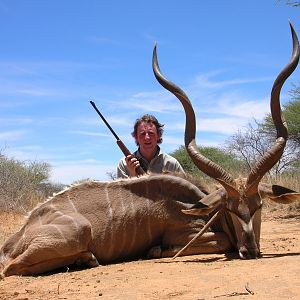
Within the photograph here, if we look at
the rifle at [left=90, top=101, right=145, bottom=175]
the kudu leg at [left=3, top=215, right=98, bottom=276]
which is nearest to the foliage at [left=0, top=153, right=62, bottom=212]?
the rifle at [left=90, top=101, right=145, bottom=175]

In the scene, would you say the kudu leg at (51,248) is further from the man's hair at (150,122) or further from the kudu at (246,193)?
the man's hair at (150,122)

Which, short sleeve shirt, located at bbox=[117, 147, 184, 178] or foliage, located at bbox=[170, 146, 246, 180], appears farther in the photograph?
foliage, located at bbox=[170, 146, 246, 180]

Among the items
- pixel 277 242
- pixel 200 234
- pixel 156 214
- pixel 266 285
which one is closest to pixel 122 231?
pixel 156 214

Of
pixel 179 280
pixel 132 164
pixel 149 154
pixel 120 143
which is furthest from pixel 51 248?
pixel 120 143

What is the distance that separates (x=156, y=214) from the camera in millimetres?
4770

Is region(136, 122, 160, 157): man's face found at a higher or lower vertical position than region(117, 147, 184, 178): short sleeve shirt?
higher

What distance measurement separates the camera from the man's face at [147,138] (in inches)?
225

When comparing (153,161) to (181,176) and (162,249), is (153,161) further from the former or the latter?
(162,249)

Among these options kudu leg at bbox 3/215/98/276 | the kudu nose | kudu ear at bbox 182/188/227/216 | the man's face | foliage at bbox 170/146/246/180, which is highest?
foliage at bbox 170/146/246/180

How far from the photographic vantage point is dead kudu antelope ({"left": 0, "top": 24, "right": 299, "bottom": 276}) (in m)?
4.31

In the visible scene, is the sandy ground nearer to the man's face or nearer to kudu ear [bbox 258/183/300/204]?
kudu ear [bbox 258/183/300/204]

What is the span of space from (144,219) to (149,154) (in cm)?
116

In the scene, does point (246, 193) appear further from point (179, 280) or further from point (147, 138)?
point (147, 138)

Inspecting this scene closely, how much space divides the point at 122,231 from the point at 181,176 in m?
0.78
